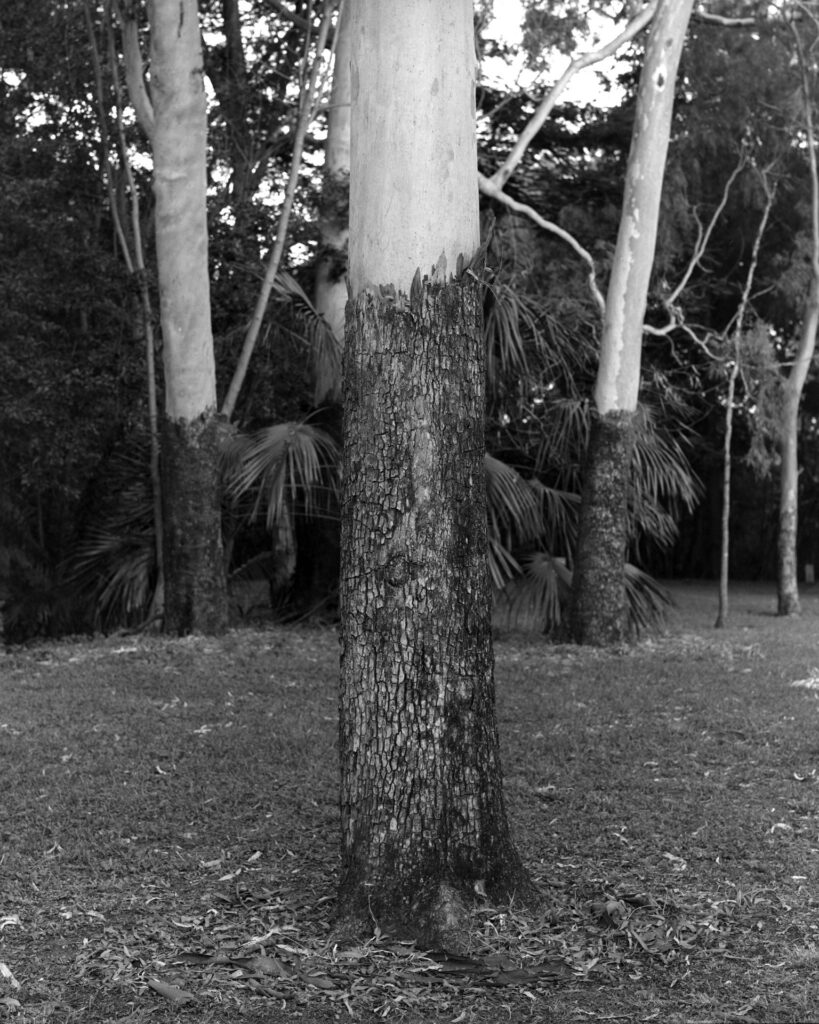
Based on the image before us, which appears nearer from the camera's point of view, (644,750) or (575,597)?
(644,750)

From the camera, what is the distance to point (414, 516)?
451 centimetres

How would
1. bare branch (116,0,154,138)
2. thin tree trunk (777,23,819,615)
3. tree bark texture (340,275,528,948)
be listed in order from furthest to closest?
thin tree trunk (777,23,819,615) → bare branch (116,0,154,138) → tree bark texture (340,275,528,948)

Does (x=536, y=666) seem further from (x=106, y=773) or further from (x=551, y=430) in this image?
(x=106, y=773)

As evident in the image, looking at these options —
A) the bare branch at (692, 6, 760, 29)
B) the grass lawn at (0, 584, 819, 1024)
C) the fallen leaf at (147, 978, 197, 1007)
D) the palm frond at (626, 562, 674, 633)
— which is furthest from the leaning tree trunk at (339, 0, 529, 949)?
the bare branch at (692, 6, 760, 29)

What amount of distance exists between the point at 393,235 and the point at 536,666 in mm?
6583

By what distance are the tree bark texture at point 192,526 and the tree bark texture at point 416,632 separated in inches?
274

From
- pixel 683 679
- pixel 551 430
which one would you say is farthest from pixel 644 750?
pixel 551 430

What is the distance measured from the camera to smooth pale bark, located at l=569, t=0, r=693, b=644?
1198 centimetres

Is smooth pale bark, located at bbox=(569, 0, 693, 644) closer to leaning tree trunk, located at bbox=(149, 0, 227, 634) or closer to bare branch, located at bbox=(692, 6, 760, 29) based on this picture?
bare branch, located at bbox=(692, 6, 760, 29)

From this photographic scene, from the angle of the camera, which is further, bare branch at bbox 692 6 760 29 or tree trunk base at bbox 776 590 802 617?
tree trunk base at bbox 776 590 802 617

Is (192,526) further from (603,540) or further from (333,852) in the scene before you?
(333,852)

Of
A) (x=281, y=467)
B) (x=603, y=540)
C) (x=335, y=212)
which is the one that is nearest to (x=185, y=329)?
(x=281, y=467)

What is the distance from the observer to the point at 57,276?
12.6 m

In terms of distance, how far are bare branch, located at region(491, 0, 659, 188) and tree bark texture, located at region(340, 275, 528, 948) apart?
8815mm
